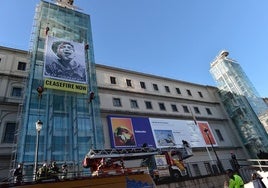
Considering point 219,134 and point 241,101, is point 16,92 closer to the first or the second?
point 219,134

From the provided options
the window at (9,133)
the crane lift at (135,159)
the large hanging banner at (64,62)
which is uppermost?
the large hanging banner at (64,62)

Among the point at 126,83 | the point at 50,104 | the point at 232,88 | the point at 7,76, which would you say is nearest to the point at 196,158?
the point at 126,83

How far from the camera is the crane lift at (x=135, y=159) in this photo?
1389cm

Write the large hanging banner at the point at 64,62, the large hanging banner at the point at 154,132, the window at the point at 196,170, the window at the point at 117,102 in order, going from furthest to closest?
the window at the point at 117,102 → the window at the point at 196,170 → the large hanging banner at the point at 154,132 → the large hanging banner at the point at 64,62

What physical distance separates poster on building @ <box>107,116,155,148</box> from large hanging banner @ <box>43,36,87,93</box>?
524 centimetres

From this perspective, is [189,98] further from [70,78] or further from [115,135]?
[70,78]

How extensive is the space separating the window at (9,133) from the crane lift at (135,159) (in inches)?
304

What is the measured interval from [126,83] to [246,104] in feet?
66.7

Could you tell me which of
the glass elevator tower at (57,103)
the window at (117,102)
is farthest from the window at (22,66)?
the window at (117,102)

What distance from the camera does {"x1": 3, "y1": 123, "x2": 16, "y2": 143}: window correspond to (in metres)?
17.6

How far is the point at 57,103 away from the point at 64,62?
15.2 feet

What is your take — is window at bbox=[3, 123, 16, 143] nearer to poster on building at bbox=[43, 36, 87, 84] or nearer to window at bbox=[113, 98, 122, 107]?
poster on building at bbox=[43, 36, 87, 84]

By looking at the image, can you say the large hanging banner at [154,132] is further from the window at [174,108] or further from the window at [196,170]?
the window at [196,170]

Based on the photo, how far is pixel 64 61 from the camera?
22219mm
